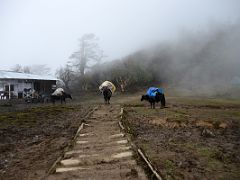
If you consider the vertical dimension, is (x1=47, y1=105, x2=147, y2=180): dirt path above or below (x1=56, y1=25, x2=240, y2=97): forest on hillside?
below

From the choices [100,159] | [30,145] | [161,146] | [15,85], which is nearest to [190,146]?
[161,146]

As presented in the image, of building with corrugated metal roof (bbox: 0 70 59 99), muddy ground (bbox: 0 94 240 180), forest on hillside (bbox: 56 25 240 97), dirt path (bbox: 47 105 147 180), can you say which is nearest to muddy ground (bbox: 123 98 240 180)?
muddy ground (bbox: 0 94 240 180)

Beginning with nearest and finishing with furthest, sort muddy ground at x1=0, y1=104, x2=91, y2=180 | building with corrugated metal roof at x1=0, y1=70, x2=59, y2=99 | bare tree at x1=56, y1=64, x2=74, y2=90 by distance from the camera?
muddy ground at x1=0, y1=104, x2=91, y2=180 < building with corrugated metal roof at x1=0, y1=70, x2=59, y2=99 < bare tree at x1=56, y1=64, x2=74, y2=90

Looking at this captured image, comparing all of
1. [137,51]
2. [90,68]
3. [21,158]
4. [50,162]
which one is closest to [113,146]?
[50,162]

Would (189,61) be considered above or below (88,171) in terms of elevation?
above

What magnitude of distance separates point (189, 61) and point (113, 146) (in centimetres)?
6063

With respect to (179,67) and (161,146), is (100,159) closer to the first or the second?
(161,146)

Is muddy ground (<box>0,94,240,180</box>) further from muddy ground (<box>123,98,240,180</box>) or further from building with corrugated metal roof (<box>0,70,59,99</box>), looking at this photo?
building with corrugated metal roof (<box>0,70,59,99</box>)

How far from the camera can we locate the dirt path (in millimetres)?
7004

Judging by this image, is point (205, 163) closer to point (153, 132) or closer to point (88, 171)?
point (88, 171)

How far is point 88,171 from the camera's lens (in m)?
7.30

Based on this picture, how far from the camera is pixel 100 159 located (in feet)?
27.1

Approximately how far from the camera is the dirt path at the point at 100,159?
700 cm

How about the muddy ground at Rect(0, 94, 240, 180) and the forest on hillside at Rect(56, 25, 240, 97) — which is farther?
the forest on hillside at Rect(56, 25, 240, 97)
